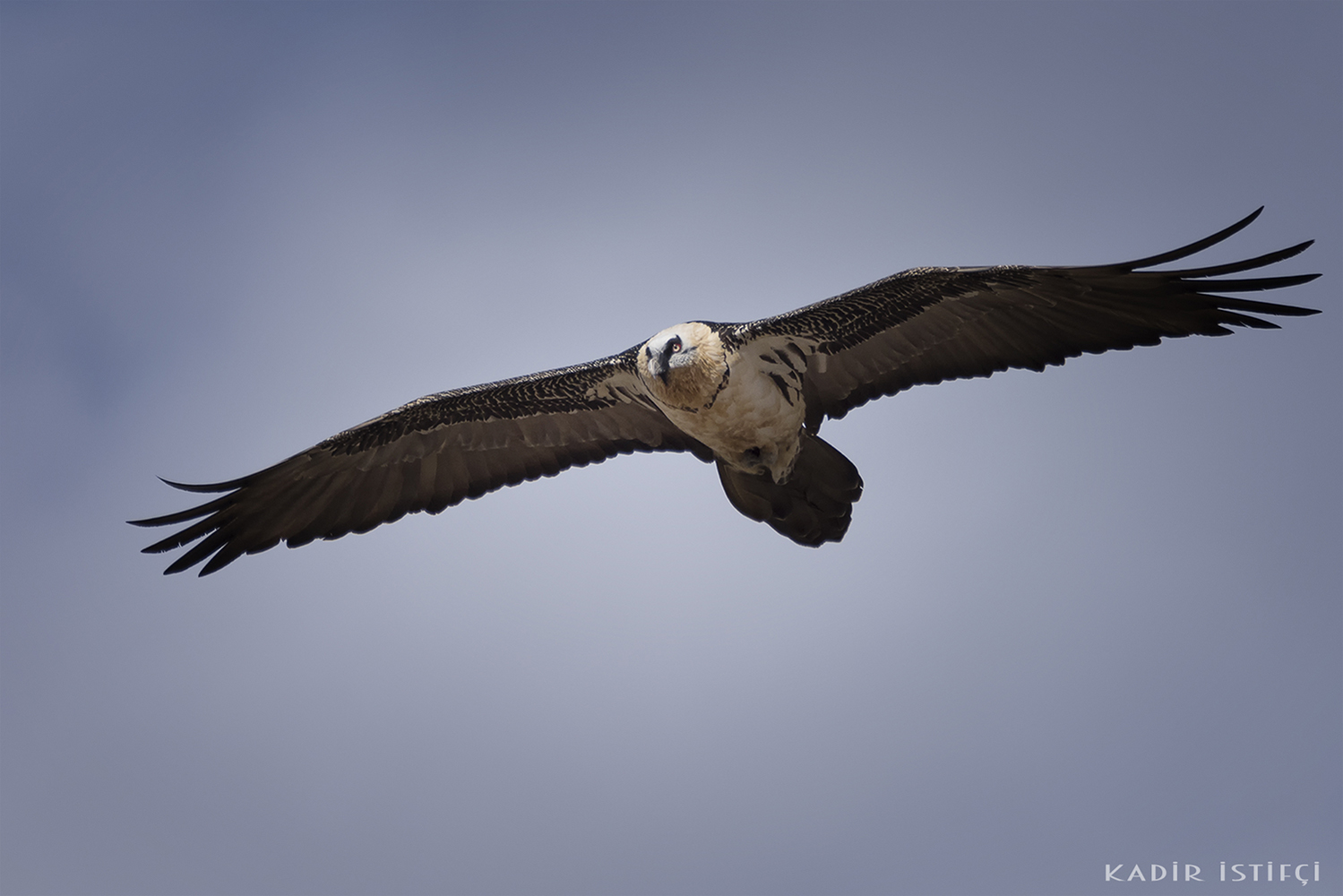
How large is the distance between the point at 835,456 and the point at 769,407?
75cm

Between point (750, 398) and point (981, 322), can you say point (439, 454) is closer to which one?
point (750, 398)

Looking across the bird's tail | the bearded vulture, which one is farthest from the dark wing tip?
the bird's tail

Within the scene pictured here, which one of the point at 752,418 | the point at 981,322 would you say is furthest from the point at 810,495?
the point at 981,322

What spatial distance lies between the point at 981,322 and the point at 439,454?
5.51 meters

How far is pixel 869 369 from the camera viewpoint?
31.0ft

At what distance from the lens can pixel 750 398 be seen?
8914mm

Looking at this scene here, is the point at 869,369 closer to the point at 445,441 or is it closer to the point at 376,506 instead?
the point at 445,441

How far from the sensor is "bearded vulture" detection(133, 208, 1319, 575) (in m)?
8.51

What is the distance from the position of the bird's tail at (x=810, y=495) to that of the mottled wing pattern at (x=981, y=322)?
43 centimetres

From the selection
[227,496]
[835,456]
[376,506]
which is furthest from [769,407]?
[227,496]

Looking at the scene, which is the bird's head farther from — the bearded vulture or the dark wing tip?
the dark wing tip

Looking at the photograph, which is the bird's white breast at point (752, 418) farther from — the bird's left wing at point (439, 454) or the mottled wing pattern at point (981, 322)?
the bird's left wing at point (439, 454)

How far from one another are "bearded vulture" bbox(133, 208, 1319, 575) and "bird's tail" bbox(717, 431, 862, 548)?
1 centimetres

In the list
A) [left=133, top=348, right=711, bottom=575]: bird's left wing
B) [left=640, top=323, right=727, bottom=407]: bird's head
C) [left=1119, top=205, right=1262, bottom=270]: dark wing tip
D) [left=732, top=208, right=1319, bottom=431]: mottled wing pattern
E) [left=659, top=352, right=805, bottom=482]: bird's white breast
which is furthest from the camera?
[left=133, top=348, right=711, bottom=575]: bird's left wing
